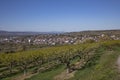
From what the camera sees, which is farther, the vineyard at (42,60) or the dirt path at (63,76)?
the vineyard at (42,60)

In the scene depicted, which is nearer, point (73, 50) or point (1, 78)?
point (1, 78)

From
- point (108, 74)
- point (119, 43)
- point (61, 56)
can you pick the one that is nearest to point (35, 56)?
point (61, 56)

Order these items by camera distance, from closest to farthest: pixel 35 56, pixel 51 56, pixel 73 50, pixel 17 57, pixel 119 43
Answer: pixel 17 57
pixel 35 56
pixel 51 56
pixel 73 50
pixel 119 43

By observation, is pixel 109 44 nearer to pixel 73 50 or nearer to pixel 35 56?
pixel 73 50

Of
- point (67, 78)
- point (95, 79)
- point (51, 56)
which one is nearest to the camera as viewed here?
point (95, 79)

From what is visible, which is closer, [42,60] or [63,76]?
[63,76]

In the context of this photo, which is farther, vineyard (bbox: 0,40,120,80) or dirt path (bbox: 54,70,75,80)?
vineyard (bbox: 0,40,120,80)

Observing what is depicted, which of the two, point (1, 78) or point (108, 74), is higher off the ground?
point (108, 74)
